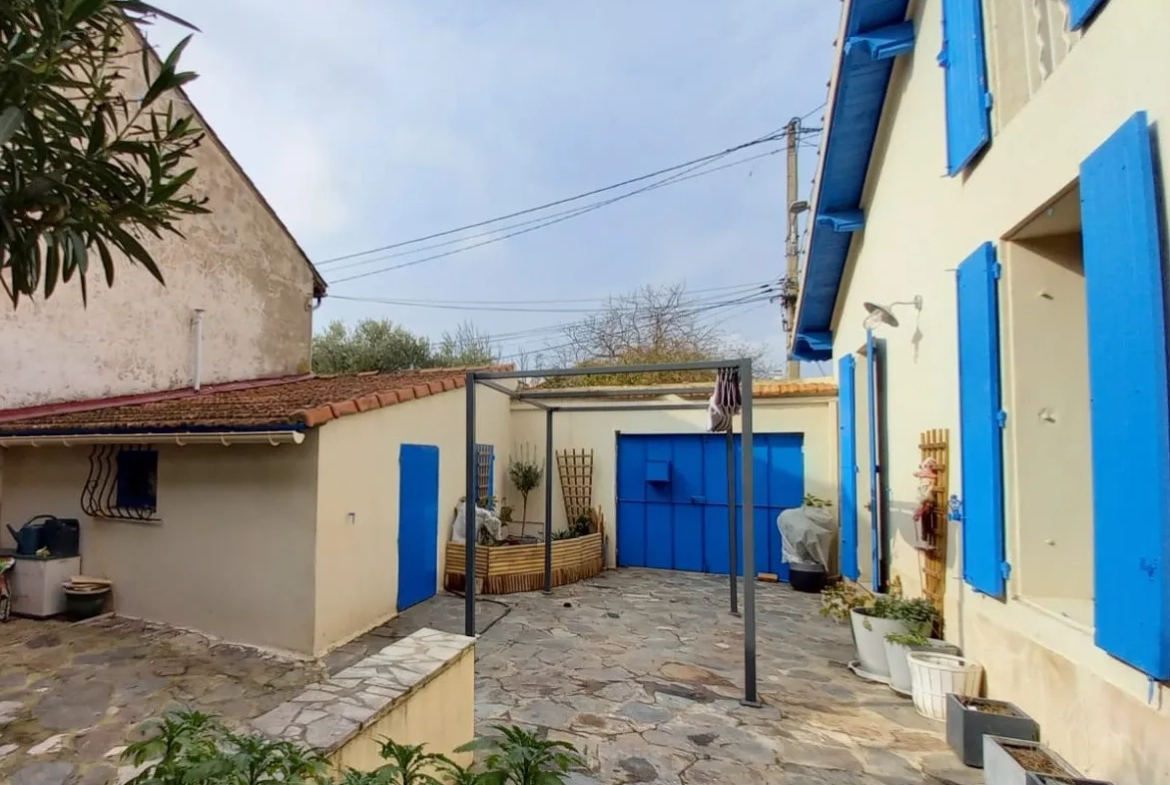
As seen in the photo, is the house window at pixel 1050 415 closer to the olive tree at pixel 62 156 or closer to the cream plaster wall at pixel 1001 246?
the cream plaster wall at pixel 1001 246

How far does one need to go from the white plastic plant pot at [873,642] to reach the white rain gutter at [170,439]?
20.7 feet

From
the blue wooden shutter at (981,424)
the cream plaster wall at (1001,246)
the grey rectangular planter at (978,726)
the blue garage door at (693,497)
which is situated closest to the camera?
the cream plaster wall at (1001,246)

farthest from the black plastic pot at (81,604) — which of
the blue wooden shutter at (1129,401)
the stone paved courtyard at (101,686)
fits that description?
the blue wooden shutter at (1129,401)

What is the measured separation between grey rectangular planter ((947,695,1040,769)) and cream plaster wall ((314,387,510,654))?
6363 millimetres

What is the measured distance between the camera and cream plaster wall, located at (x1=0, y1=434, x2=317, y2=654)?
274 inches

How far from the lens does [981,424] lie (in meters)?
4.54

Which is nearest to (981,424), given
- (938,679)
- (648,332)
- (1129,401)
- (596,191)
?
(1129,401)

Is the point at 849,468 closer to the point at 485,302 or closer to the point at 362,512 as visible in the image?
the point at 362,512

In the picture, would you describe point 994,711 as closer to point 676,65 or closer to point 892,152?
point 892,152

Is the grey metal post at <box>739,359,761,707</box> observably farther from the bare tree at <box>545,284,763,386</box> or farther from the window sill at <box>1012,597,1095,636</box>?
the bare tree at <box>545,284,763,386</box>

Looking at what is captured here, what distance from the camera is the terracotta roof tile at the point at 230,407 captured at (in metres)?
6.84

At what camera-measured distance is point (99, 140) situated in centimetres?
275

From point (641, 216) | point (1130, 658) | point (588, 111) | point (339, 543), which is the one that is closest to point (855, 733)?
point (1130, 658)

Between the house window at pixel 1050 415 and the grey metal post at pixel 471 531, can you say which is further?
the grey metal post at pixel 471 531
